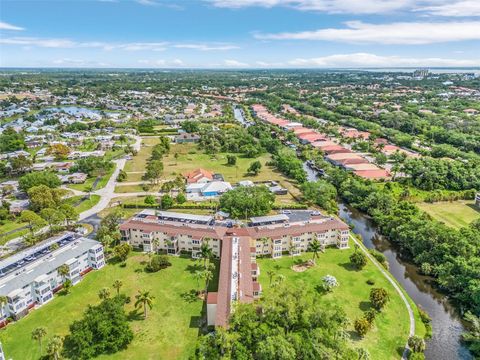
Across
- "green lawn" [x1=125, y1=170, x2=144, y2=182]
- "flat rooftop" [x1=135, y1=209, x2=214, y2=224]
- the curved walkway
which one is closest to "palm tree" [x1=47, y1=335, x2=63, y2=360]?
"flat rooftop" [x1=135, y1=209, x2=214, y2=224]

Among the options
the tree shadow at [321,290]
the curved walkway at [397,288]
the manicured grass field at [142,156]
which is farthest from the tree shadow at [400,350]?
the manicured grass field at [142,156]

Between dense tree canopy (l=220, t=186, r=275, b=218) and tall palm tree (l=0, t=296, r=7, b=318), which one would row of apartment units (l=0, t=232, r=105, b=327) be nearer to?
tall palm tree (l=0, t=296, r=7, b=318)

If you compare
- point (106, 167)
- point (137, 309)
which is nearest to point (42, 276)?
point (137, 309)

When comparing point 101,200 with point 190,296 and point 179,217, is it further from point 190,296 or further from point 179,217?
point 190,296

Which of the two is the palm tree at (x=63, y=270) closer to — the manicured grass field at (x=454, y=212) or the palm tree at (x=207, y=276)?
the palm tree at (x=207, y=276)

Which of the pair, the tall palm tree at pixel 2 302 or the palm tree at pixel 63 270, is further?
the palm tree at pixel 63 270

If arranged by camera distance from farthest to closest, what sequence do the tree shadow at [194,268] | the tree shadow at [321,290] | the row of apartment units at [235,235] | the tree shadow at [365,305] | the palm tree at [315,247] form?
the palm tree at [315,247], the row of apartment units at [235,235], the tree shadow at [194,268], the tree shadow at [321,290], the tree shadow at [365,305]

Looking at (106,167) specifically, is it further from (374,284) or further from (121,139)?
(374,284)
